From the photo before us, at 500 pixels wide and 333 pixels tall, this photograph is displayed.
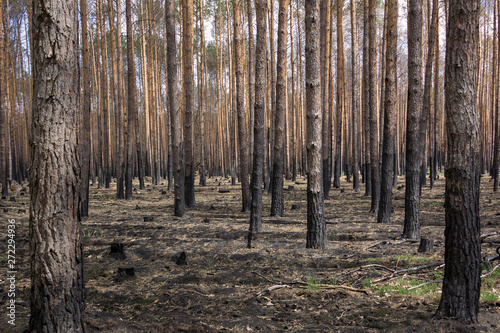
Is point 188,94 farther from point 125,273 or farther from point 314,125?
point 125,273

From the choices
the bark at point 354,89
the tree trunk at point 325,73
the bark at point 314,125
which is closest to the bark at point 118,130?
the tree trunk at point 325,73

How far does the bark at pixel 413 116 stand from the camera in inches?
213

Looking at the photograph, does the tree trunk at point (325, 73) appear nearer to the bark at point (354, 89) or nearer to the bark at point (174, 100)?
the bark at point (354, 89)

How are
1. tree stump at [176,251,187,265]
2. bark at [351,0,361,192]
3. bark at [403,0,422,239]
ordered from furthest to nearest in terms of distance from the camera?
bark at [351,0,361,192] < bark at [403,0,422,239] < tree stump at [176,251,187,265]

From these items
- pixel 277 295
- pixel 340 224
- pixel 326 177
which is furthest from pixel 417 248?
pixel 326 177

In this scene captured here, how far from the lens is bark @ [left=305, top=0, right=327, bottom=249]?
16.7 ft

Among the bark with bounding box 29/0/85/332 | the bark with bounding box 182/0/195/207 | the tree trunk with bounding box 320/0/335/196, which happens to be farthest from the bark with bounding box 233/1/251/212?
the bark with bounding box 29/0/85/332

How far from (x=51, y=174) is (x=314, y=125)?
11.5 ft

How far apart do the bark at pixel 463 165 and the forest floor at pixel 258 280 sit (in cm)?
25

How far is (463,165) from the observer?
2.73 meters

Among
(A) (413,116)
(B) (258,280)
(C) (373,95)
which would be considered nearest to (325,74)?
(C) (373,95)

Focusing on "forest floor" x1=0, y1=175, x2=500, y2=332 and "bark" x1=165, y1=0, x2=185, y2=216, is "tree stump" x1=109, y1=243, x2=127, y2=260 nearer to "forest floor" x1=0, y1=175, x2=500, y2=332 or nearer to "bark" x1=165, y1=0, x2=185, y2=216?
"forest floor" x1=0, y1=175, x2=500, y2=332

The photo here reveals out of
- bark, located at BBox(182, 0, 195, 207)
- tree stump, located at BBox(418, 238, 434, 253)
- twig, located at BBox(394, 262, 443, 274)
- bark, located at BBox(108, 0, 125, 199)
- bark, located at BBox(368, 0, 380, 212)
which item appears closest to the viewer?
twig, located at BBox(394, 262, 443, 274)

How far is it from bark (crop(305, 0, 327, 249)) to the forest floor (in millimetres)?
365
